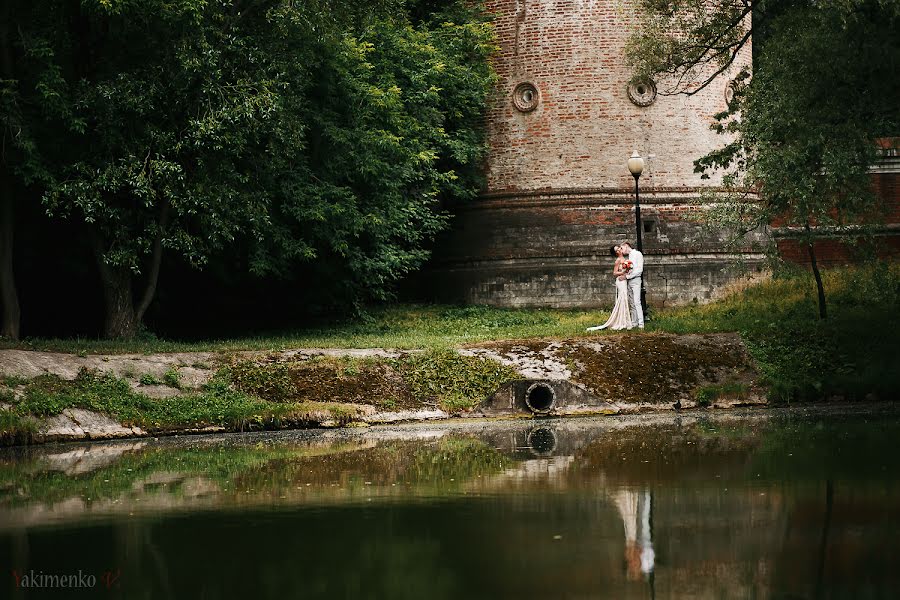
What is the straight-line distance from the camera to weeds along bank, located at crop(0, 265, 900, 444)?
17.5m

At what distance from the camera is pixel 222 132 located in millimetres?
22328

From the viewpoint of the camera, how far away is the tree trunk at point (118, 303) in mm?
23844

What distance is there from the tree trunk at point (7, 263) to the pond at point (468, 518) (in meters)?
7.92

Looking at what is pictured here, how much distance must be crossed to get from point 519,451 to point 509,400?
202 inches

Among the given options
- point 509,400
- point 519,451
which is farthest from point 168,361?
point 519,451

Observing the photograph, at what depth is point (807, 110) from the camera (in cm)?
2020

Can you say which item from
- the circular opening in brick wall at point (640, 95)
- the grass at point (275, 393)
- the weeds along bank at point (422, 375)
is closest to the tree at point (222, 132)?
the weeds along bank at point (422, 375)

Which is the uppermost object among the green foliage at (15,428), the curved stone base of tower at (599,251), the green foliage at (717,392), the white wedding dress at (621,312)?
the curved stone base of tower at (599,251)

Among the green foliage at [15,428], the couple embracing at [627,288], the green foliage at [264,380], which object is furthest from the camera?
the couple embracing at [627,288]

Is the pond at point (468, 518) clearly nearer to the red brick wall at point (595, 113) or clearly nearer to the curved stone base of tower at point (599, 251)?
the curved stone base of tower at point (599, 251)

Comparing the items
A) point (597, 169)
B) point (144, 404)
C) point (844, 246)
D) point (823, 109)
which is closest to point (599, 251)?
point (597, 169)

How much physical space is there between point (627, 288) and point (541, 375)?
5.46m

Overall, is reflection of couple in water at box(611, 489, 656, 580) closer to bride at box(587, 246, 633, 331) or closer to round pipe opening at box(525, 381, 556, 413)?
round pipe opening at box(525, 381, 556, 413)

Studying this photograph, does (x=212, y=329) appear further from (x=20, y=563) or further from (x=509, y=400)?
(x=20, y=563)
